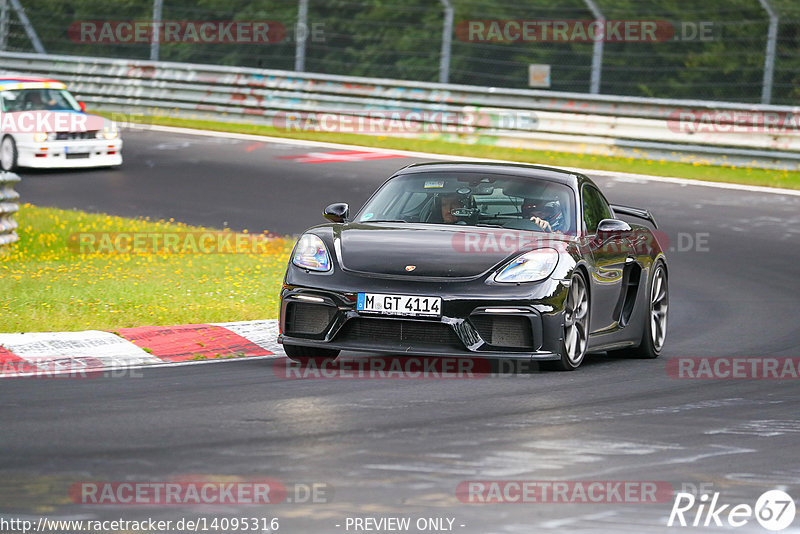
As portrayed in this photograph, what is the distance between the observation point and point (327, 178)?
2139cm

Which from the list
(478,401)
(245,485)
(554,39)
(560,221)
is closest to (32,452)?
(245,485)

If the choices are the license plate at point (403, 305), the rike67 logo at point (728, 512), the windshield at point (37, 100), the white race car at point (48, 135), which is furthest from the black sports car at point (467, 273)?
the windshield at point (37, 100)

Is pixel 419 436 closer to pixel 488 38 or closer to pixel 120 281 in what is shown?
pixel 120 281

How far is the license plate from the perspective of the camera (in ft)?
28.9

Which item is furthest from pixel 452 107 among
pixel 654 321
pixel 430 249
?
pixel 430 249

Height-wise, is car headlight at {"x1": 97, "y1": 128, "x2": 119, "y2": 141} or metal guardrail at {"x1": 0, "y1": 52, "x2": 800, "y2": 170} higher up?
metal guardrail at {"x1": 0, "y1": 52, "x2": 800, "y2": 170}

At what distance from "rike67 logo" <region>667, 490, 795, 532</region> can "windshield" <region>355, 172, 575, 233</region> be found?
406 cm

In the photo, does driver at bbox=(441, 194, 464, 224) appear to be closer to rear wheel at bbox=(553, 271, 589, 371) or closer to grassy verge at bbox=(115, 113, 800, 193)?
rear wheel at bbox=(553, 271, 589, 371)

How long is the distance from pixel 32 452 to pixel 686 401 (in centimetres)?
374

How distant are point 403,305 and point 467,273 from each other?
0.43 meters

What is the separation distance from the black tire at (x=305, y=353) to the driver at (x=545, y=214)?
5.13ft

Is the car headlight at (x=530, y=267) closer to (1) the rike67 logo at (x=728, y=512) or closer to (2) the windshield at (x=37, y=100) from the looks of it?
(1) the rike67 logo at (x=728, y=512)

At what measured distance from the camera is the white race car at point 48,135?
2191 centimetres

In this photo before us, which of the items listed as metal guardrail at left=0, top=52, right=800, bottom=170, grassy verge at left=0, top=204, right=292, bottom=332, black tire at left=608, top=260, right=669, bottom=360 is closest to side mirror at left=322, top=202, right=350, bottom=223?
grassy verge at left=0, top=204, right=292, bottom=332
